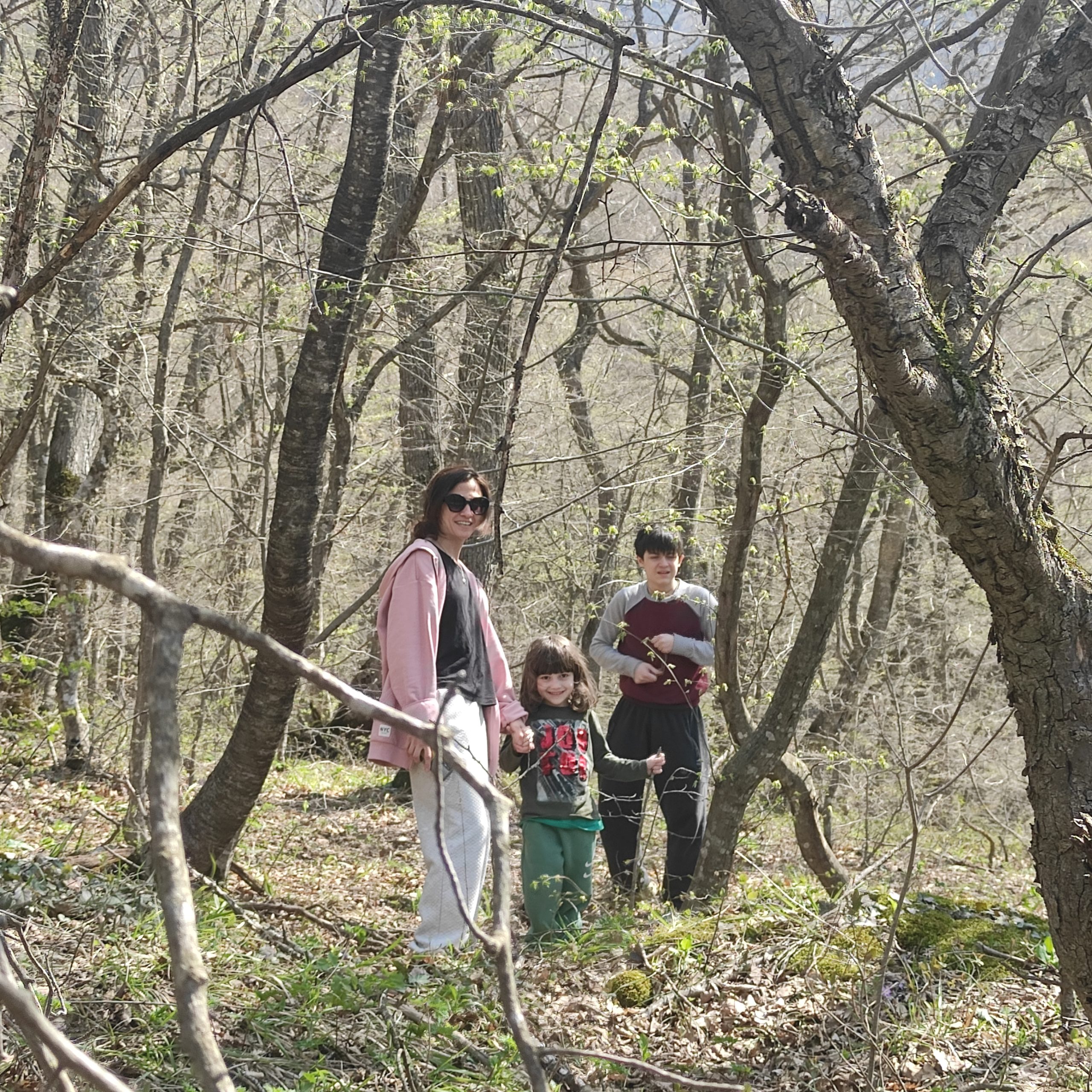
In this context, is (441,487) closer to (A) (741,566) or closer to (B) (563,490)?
(A) (741,566)

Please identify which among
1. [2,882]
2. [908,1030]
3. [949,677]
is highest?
[949,677]

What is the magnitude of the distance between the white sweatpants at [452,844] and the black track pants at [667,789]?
1.22 metres

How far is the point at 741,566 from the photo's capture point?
5641mm

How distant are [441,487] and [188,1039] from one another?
3408mm

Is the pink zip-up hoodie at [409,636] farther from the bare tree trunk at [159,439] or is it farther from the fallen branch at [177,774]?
the fallen branch at [177,774]

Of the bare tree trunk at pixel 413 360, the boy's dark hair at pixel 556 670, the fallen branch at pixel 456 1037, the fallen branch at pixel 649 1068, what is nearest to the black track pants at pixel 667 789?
the boy's dark hair at pixel 556 670

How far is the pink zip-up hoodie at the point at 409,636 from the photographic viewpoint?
393 cm

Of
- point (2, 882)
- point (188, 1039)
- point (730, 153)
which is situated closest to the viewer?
point (188, 1039)

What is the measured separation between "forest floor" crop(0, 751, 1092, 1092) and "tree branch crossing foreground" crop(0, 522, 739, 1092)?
2016 mm

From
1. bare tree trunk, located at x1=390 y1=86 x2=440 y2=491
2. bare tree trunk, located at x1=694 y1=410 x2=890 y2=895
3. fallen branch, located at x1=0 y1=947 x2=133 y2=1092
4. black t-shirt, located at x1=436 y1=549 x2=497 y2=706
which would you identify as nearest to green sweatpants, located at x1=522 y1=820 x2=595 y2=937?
black t-shirt, located at x1=436 y1=549 x2=497 y2=706

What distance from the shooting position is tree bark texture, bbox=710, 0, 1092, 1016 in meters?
2.70

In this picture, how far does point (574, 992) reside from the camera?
396cm

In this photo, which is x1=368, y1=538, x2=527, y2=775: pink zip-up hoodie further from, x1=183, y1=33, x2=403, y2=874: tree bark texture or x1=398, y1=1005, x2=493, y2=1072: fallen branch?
x1=398, y1=1005, x2=493, y2=1072: fallen branch

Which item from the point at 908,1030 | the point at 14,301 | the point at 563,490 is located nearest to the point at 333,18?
the point at 14,301
